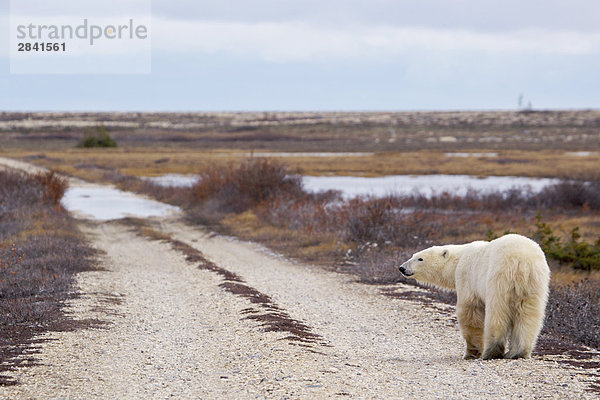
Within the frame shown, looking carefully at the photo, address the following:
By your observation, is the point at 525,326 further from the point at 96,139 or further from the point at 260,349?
the point at 96,139

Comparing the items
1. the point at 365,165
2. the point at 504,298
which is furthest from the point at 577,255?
the point at 365,165

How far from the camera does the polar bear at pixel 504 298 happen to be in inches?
283

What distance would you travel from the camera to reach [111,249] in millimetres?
19281

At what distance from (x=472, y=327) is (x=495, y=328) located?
23.0 inches

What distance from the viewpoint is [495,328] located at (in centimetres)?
736

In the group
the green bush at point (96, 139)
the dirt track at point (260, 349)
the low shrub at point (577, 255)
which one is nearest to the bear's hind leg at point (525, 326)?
the dirt track at point (260, 349)

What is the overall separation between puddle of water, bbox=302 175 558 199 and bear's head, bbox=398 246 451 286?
26.9 meters

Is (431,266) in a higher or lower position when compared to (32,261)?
higher

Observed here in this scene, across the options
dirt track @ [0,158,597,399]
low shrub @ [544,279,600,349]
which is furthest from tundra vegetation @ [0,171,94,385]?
low shrub @ [544,279,600,349]

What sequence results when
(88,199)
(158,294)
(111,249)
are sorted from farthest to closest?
(88,199), (111,249), (158,294)

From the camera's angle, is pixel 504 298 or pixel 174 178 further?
pixel 174 178

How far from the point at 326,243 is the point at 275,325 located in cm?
1009

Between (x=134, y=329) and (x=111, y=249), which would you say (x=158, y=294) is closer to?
(x=134, y=329)

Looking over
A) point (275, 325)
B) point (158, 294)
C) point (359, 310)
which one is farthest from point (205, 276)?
point (275, 325)
